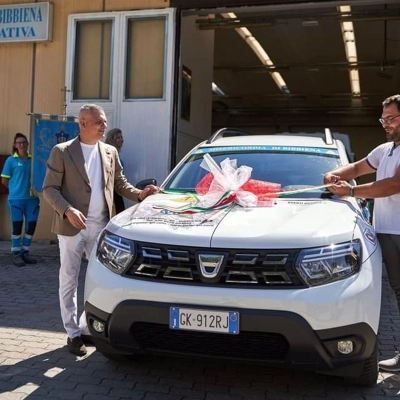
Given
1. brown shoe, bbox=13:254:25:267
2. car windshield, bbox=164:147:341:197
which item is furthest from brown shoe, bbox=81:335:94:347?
brown shoe, bbox=13:254:25:267

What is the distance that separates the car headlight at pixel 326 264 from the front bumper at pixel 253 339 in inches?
9.9

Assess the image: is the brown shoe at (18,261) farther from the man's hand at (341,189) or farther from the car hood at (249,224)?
the man's hand at (341,189)

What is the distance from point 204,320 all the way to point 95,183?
5.47ft

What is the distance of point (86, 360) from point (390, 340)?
2589mm

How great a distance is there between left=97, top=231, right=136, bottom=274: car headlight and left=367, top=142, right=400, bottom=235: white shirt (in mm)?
1849

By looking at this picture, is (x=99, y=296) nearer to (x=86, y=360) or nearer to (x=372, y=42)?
(x=86, y=360)

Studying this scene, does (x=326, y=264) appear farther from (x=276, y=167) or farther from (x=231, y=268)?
(x=276, y=167)

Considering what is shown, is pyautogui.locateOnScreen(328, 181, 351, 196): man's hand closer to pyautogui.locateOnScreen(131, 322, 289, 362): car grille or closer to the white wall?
pyautogui.locateOnScreen(131, 322, 289, 362): car grille

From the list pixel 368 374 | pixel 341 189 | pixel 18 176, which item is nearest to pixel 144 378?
pixel 368 374

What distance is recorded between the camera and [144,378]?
12.4 ft

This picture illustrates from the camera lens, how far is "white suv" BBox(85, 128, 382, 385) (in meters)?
3.07

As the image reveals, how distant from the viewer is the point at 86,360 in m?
4.15

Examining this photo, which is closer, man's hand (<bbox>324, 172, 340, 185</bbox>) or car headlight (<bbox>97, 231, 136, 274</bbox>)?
car headlight (<bbox>97, 231, 136, 274</bbox>)

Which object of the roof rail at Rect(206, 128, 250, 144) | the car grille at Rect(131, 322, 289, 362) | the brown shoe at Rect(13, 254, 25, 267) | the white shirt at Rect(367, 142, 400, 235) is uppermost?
the roof rail at Rect(206, 128, 250, 144)
